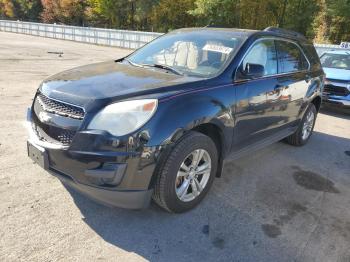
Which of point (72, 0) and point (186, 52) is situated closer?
point (186, 52)

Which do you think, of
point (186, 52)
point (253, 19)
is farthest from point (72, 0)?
point (186, 52)

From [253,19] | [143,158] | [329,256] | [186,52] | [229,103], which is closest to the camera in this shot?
[143,158]

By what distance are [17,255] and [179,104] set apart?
1.73 meters

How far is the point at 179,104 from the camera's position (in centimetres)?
303

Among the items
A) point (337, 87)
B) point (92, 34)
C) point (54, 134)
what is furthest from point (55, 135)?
point (92, 34)

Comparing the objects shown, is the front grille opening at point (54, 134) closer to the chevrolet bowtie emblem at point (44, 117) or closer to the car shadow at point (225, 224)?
the chevrolet bowtie emblem at point (44, 117)

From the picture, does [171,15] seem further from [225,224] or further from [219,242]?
[219,242]

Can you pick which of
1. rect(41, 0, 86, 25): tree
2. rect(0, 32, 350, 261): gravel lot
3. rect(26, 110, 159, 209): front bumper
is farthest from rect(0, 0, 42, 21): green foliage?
rect(26, 110, 159, 209): front bumper

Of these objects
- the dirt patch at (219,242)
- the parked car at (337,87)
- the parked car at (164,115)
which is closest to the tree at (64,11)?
the parked car at (337,87)

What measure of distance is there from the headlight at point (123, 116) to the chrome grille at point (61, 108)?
6.4 inches

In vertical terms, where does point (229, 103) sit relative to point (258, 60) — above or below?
below

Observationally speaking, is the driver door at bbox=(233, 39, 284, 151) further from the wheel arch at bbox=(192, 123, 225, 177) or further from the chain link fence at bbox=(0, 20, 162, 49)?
the chain link fence at bbox=(0, 20, 162, 49)

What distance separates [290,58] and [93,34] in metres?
24.5

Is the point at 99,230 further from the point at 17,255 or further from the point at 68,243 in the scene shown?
the point at 17,255
